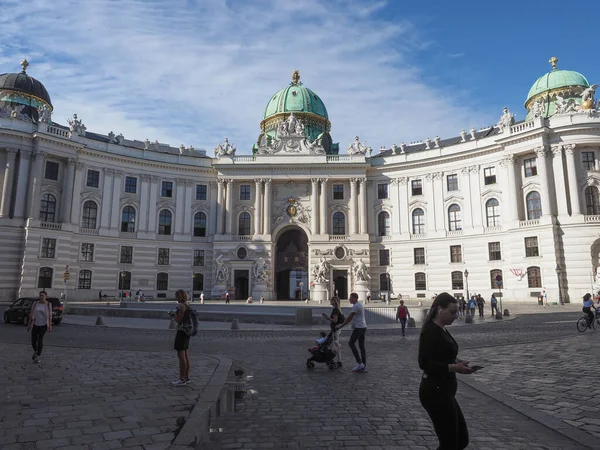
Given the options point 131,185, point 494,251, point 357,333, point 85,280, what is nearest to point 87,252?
point 85,280

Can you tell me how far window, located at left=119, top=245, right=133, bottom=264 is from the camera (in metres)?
50.8

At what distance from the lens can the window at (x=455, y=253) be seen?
5000cm

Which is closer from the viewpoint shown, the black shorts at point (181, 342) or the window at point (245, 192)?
the black shorts at point (181, 342)

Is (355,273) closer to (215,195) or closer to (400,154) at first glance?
(400,154)

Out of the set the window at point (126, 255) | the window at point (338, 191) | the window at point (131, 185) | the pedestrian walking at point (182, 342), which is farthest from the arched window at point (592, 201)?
the window at point (131, 185)

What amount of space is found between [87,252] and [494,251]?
47210 millimetres

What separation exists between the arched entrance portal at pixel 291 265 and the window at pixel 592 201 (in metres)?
32.0

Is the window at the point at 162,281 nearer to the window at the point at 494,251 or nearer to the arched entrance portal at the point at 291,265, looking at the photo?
the arched entrance portal at the point at 291,265

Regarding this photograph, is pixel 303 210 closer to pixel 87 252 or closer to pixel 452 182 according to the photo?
pixel 452 182

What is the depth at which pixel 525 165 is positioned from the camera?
46781 mm

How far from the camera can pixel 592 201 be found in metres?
43.7

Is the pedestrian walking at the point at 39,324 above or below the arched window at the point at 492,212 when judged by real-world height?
below

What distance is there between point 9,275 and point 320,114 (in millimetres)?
46005

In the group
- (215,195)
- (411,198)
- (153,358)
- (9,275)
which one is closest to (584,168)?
(411,198)
